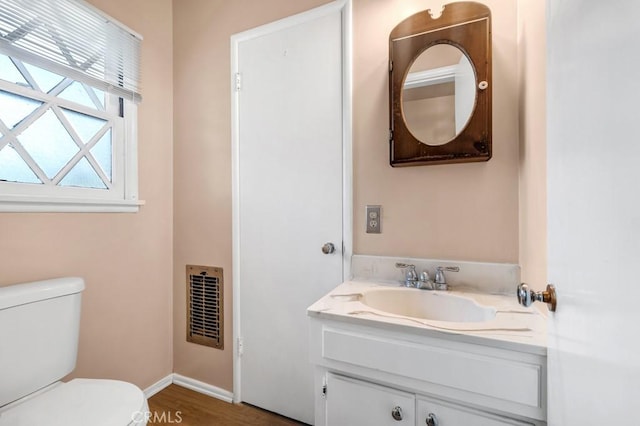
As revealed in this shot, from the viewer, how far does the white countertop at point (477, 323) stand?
2.57 feet

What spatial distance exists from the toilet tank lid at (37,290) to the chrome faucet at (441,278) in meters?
1.55

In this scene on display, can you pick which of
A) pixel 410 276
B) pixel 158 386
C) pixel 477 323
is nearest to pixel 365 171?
pixel 410 276

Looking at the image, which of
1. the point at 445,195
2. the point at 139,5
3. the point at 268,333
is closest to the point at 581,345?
the point at 445,195

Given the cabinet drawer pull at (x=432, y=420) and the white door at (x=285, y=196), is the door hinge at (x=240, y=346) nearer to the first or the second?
the white door at (x=285, y=196)

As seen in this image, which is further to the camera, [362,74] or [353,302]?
[362,74]

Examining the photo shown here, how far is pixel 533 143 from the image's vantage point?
1.03 metres

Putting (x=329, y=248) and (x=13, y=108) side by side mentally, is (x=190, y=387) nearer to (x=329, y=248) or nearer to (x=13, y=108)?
(x=329, y=248)

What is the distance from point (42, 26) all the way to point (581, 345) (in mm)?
2187

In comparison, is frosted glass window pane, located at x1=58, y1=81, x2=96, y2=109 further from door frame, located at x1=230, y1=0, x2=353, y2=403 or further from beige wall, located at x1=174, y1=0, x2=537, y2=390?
door frame, located at x1=230, y1=0, x2=353, y2=403

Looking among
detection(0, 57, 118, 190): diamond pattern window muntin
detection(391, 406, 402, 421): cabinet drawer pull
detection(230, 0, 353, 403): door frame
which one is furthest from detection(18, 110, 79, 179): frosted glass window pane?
detection(391, 406, 402, 421): cabinet drawer pull

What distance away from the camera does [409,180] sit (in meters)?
1.36

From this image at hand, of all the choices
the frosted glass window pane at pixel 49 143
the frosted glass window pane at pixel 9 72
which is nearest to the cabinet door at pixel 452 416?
the frosted glass window pane at pixel 49 143

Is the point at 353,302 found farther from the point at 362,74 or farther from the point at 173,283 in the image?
the point at 173,283

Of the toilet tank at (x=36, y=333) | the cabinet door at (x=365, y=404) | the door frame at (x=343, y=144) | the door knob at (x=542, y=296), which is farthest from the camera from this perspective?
the door frame at (x=343, y=144)
